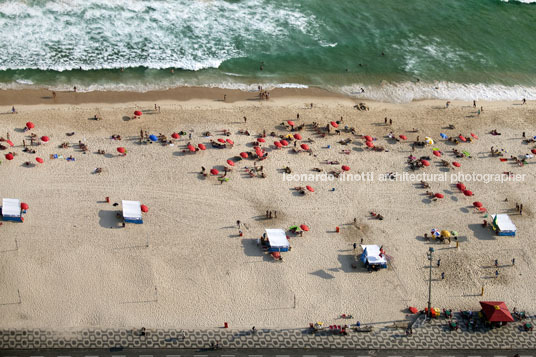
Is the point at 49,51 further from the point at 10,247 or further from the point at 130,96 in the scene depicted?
the point at 10,247

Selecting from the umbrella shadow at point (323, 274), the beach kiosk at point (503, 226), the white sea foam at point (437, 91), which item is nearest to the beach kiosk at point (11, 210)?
the umbrella shadow at point (323, 274)

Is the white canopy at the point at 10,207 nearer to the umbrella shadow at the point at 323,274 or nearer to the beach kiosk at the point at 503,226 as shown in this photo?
the umbrella shadow at the point at 323,274

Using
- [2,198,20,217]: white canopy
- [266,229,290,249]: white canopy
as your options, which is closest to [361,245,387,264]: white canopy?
[266,229,290,249]: white canopy

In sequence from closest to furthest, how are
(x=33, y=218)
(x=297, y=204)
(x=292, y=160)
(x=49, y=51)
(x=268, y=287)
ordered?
(x=268, y=287) → (x=33, y=218) → (x=297, y=204) → (x=292, y=160) → (x=49, y=51)

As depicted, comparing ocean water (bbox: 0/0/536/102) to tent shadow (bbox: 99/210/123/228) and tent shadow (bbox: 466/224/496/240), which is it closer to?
tent shadow (bbox: 99/210/123/228)

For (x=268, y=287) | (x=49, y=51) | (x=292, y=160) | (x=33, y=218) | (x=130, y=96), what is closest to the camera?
(x=268, y=287)

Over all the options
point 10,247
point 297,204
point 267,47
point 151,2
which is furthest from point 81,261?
point 151,2
